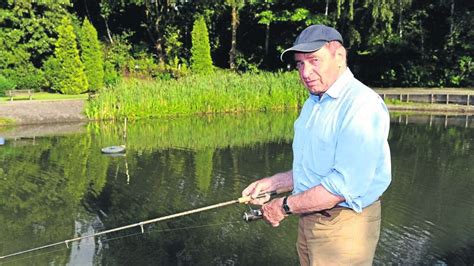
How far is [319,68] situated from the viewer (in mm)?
2174

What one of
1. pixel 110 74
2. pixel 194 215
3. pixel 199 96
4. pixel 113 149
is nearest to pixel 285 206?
pixel 194 215

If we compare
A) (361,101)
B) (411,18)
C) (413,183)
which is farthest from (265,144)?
(411,18)

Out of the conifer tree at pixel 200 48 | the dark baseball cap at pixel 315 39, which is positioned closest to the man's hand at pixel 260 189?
the dark baseball cap at pixel 315 39

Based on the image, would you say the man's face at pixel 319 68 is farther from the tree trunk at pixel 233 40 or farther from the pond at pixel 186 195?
the tree trunk at pixel 233 40

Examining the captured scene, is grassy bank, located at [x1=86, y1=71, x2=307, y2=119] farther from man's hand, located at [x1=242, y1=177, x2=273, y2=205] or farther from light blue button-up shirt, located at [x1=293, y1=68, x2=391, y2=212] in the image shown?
light blue button-up shirt, located at [x1=293, y1=68, x2=391, y2=212]

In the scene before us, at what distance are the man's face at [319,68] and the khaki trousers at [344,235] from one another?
22.6 inches

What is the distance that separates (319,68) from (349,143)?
0.38 metres

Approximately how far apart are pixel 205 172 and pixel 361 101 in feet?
28.4

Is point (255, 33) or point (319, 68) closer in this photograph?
point (319, 68)

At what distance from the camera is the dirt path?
17203 millimetres

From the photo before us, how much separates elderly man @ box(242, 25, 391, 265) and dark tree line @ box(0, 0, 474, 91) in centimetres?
2074

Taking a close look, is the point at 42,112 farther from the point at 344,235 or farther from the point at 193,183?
the point at 344,235

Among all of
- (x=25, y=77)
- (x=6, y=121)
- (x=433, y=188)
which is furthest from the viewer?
(x=25, y=77)

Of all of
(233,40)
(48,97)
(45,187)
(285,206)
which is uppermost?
(233,40)
